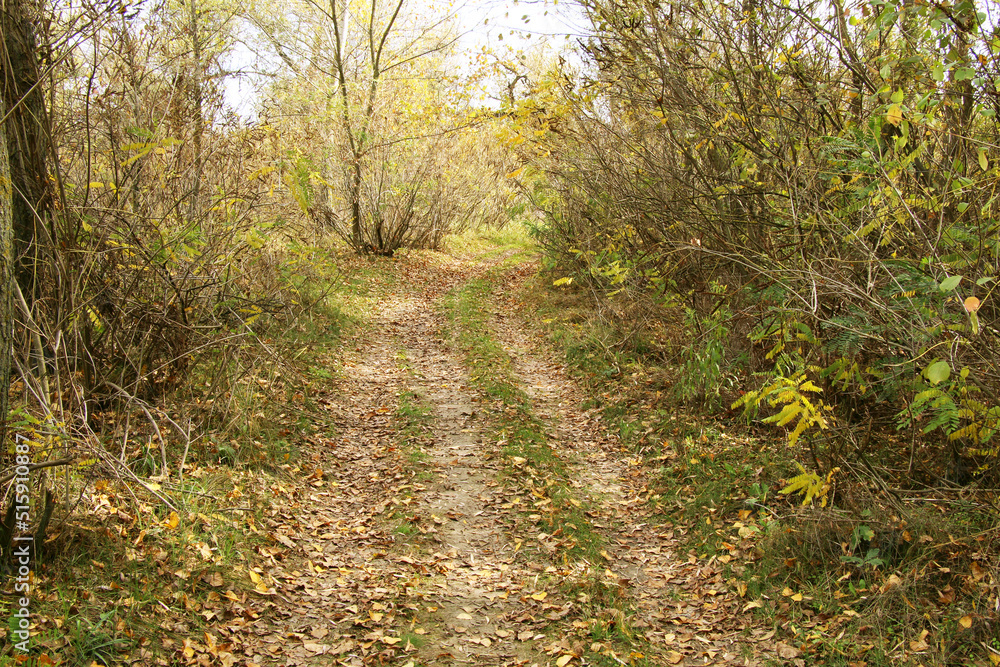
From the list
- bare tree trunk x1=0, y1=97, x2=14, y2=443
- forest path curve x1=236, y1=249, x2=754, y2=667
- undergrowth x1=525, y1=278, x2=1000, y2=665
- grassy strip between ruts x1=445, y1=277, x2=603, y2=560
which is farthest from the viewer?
grassy strip between ruts x1=445, y1=277, x2=603, y2=560

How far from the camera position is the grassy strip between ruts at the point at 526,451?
5551 millimetres

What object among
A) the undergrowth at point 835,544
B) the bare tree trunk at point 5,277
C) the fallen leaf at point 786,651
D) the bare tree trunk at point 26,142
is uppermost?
the bare tree trunk at point 26,142

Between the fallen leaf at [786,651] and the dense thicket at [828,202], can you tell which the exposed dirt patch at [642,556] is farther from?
the dense thicket at [828,202]

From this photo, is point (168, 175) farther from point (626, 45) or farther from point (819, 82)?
point (819, 82)

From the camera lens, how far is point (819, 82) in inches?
222

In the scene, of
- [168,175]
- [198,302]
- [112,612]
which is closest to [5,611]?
[112,612]

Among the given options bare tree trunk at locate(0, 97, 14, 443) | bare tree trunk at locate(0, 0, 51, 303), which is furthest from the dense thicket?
bare tree trunk at locate(0, 0, 51, 303)

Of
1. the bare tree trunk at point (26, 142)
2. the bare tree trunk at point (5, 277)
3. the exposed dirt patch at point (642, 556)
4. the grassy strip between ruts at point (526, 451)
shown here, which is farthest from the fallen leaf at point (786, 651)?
the bare tree trunk at point (26, 142)

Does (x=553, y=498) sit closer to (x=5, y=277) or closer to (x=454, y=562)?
(x=454, y=562)

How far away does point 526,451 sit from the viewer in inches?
277

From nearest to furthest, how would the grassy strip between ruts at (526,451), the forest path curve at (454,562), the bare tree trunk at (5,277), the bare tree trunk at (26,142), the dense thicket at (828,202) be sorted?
1. the bare tree trunk at (5,277)
2. the dense thicket at (828,202)
3. the forest path curve at (454,562)
4. the bare tree trunk at (26,142)
5. the grassy strip between ruts at (526,451)

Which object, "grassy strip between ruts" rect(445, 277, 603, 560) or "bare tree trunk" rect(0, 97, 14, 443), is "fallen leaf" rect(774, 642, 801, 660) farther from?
"bare tree trunk" rect(0, 97, 14, 443)

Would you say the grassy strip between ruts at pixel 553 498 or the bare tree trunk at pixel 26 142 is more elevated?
the bare tree trunk at pixel 26 142

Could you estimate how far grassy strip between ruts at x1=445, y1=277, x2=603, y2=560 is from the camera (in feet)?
18.2
